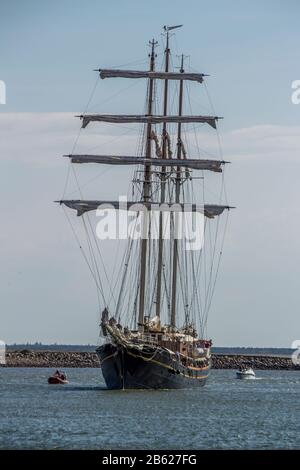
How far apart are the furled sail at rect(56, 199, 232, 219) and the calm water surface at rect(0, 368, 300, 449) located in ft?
40.0

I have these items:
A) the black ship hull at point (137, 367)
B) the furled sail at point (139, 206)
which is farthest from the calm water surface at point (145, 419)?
the furled sail at point (139, 206)

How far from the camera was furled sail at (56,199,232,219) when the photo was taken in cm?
10294

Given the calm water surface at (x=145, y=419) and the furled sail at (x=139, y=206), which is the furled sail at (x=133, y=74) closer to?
the furled sail at (x=139, y=206)

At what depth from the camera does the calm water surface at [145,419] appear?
6419 cm

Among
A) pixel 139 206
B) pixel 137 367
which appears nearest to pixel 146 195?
pixel 139 206

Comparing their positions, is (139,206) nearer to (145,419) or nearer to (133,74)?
(133,74)

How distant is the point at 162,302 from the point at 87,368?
257 feet

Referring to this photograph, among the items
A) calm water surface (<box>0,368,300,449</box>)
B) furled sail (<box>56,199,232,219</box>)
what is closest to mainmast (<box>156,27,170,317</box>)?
furled sail (<box>56,199,232,219</box>)

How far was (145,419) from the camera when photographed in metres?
74.2

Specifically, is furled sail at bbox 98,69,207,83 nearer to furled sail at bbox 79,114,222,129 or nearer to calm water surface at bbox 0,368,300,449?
furled sail at bbox 79,114,222,129

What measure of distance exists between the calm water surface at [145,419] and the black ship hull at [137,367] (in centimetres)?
106

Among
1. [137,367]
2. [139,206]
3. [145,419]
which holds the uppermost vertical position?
[139,206]

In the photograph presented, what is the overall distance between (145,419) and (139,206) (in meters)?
32.1
